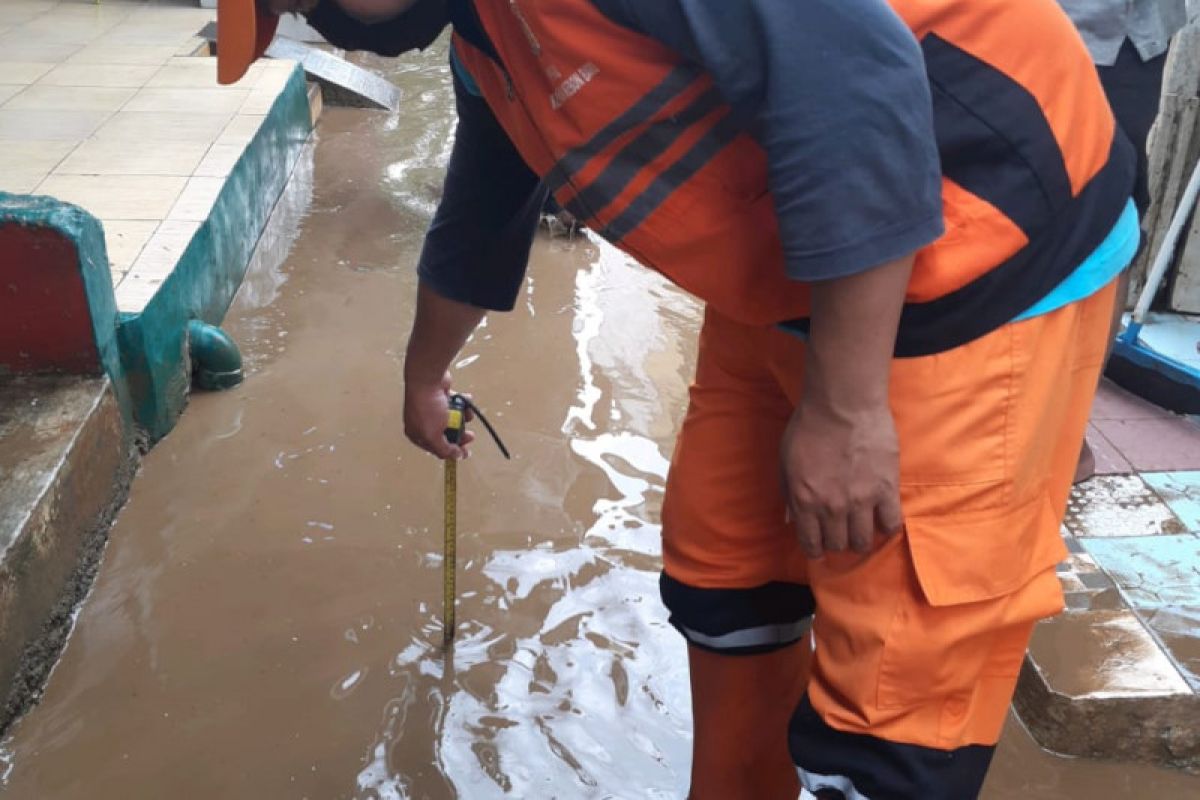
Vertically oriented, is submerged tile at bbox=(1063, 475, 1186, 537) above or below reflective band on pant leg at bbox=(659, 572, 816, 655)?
below

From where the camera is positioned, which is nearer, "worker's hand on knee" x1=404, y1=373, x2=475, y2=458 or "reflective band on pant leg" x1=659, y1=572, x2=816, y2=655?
"reflective band on pant leg" x1=659, y1=572, x2=816, y2=655

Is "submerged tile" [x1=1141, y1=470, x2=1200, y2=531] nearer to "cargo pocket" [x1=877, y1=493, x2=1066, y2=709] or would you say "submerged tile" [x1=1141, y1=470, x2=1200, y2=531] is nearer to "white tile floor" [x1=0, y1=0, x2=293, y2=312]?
"cargo pocket" [x1=877, y1=493, x2=1066, y2=709]

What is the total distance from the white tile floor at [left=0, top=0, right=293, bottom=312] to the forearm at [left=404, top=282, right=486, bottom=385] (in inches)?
58.1

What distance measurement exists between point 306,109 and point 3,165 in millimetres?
2389

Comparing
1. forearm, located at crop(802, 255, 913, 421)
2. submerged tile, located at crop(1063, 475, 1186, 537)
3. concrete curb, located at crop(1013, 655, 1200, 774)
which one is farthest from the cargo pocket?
submerged tile, located at crop(1063, 475, 1186, 537)

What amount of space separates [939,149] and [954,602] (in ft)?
1.77

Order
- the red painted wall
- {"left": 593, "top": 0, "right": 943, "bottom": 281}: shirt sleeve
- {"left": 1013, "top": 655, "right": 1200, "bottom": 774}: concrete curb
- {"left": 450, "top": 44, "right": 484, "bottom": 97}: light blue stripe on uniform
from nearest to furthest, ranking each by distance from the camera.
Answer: {"left": 593, "top": 0, "right": 943, "bottom": 281}: shirt sleeve < {"left": 450, "top": 44, "right": 484, "bottom": 97}: light blue stripe on uniform < {"left": 1013, "top": 655, "right": 1200, "bottom": 774}: concrete curb < the red painted wall

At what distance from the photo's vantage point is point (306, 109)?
6.50m

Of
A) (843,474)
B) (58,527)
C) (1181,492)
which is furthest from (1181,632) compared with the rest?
(58,527)

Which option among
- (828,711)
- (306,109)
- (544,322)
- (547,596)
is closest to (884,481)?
(828,711)

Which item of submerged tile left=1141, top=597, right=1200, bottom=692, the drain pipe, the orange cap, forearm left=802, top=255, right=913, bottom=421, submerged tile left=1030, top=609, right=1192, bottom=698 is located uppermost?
the orange cap

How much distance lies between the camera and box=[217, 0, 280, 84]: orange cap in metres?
1.38

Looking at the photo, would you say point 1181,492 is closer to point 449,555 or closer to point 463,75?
point 449,555

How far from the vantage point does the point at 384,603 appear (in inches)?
104
